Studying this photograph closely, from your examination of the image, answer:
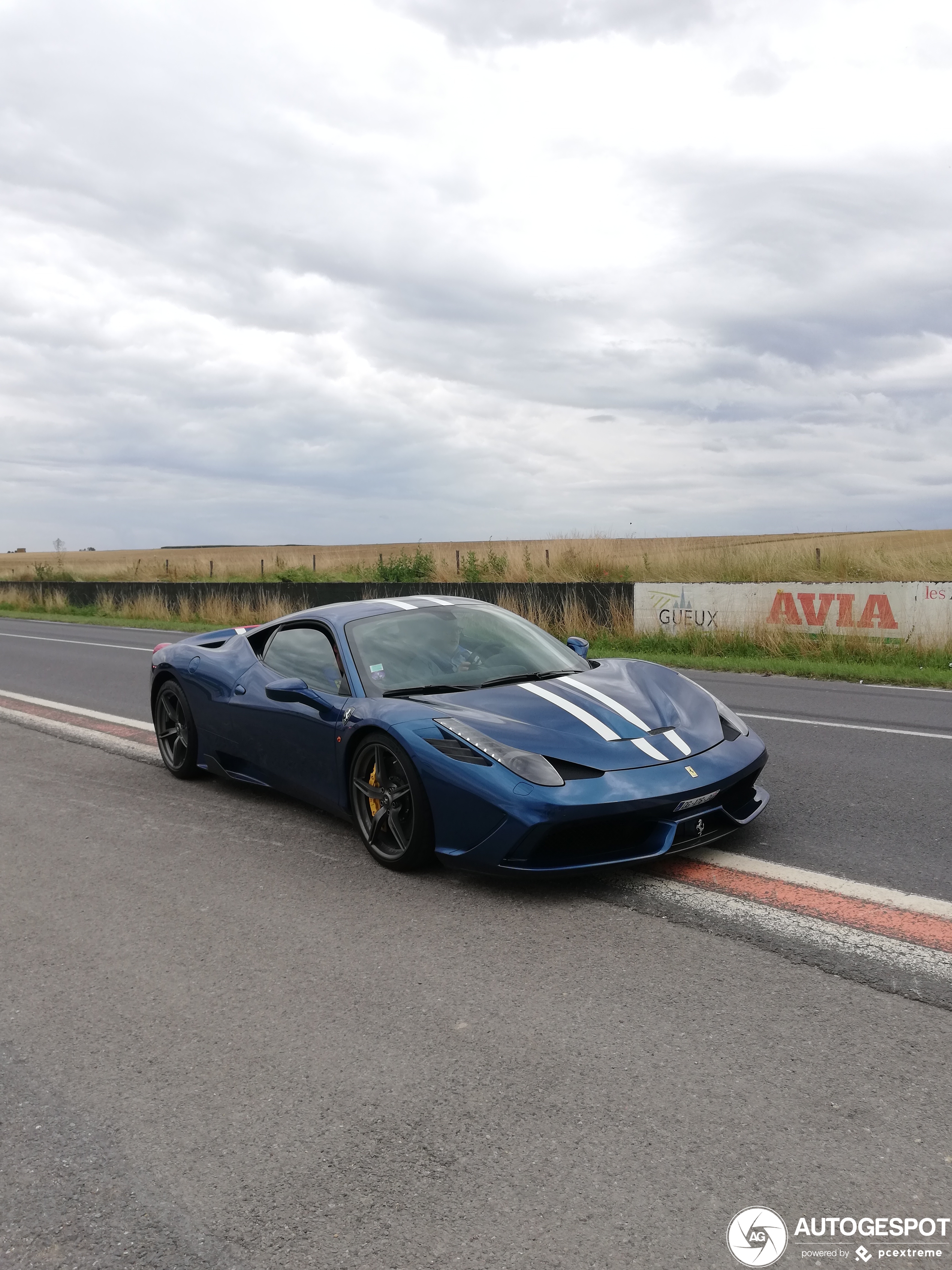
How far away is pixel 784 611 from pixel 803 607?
257mm

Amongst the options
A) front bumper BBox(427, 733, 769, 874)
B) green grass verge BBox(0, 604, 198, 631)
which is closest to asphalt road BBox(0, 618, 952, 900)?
front bumper BBox(427, 733, 769, 874)

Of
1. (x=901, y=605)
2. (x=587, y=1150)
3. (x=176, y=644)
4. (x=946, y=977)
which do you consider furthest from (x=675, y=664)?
(x=587, y=1150)

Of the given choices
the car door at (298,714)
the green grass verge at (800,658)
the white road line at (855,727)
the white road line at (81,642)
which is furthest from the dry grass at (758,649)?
the car door at (298,714)

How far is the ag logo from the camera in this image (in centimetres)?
211

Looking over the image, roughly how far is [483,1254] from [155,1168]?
85cm

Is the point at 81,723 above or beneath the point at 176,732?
beneath

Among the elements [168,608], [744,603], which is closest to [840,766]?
[744,603]

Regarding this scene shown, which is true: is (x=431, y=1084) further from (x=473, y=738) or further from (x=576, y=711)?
(x=576, y=711)

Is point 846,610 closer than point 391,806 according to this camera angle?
No

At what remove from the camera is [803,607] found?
1383 cm

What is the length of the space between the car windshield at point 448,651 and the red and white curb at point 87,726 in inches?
104

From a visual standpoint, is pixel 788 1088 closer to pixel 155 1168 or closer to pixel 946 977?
pixel 946 977

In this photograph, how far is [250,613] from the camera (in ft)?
77.8

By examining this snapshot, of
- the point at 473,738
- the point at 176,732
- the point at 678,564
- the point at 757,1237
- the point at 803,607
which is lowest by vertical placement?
the point at 757,1237
